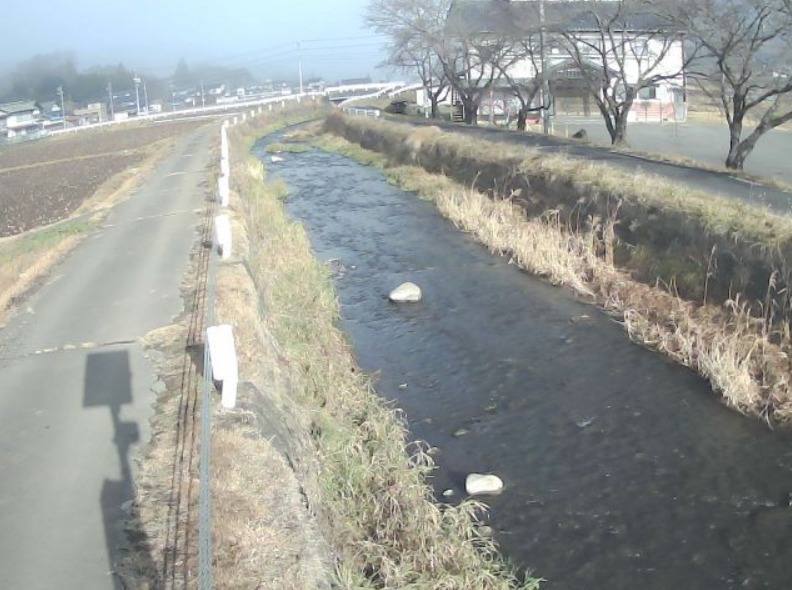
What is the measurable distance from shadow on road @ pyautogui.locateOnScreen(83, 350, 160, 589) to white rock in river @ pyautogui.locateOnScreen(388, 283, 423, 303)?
5.90m

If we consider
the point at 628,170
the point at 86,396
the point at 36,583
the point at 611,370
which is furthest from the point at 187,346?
the point at 628,170

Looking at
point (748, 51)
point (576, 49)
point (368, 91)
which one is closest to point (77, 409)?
point (748, 51)

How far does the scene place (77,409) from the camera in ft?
21.3

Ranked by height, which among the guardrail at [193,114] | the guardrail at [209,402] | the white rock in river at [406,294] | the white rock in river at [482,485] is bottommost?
the white rock in river at [482,485]

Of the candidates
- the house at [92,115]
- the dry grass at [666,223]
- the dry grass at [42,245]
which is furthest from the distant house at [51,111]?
the dry grass at [666,223]

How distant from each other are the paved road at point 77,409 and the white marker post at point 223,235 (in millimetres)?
843

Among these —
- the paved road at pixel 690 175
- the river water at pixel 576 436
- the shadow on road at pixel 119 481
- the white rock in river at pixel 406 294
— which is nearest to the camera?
the shadow on road at pixel 119 481

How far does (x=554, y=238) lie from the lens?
14391mm

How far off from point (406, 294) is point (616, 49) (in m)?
19.2

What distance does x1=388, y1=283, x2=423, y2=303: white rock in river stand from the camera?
42.1ft

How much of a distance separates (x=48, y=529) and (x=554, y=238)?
11.3 m

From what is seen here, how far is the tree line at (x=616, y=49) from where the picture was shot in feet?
62.0

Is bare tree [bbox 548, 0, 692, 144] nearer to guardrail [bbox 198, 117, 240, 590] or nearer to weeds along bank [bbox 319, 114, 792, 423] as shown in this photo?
weeds along bank [bbox 319, 114, 792, 423]

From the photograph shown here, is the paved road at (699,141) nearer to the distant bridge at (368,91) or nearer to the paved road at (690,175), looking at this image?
the paved road at (690,175)
